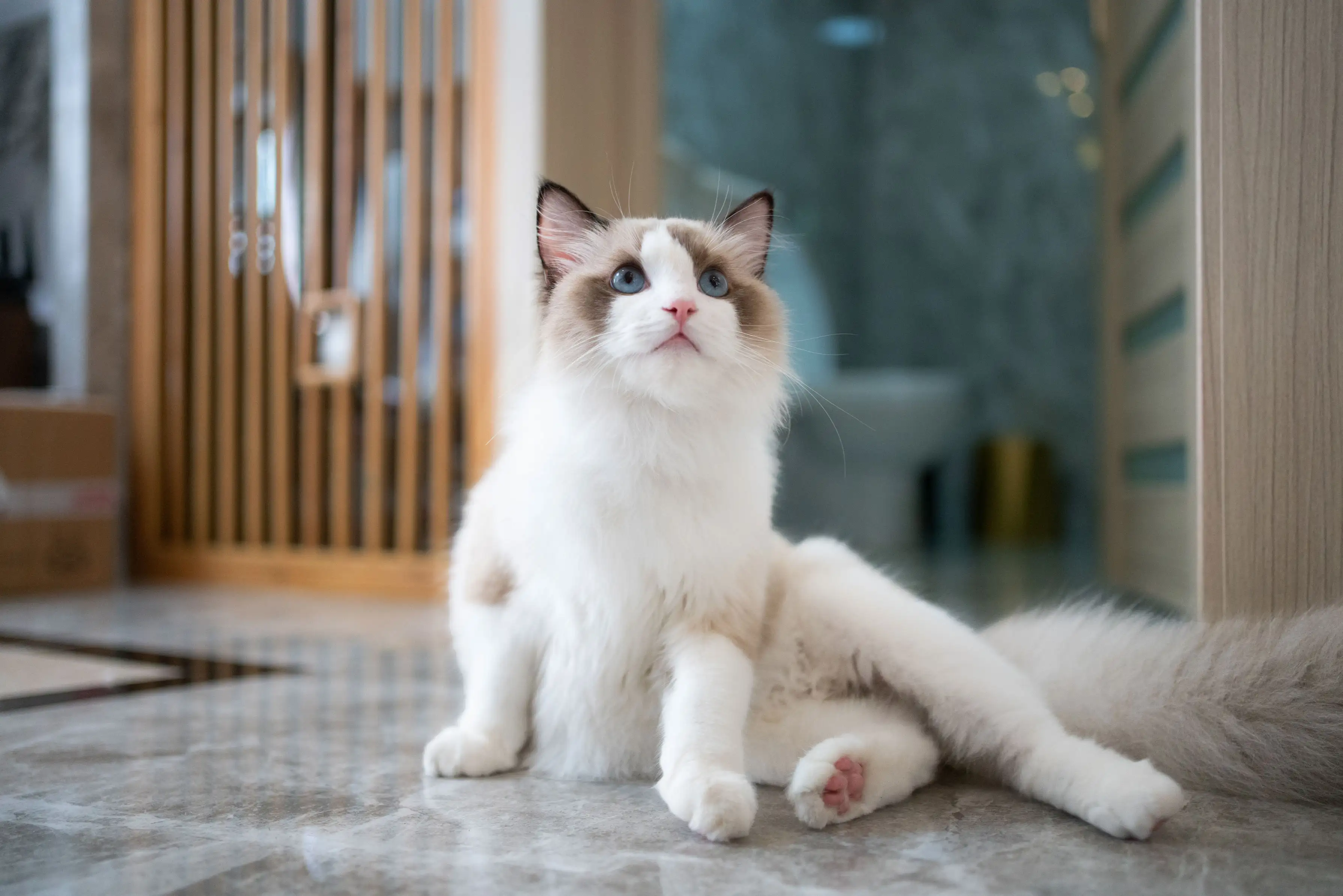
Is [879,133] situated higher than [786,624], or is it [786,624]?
[879,133]

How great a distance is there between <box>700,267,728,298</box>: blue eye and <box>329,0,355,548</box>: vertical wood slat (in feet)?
8.09

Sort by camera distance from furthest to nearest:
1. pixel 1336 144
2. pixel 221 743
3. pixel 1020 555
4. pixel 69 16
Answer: pixel 1020 555
pixel 69 16
pixel 221 743
pixel 1336 144

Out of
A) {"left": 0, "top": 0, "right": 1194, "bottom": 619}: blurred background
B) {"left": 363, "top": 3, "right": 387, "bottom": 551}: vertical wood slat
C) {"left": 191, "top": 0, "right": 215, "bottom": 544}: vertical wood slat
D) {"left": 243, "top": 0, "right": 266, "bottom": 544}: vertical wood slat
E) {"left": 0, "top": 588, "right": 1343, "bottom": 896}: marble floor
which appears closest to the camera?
{"left": 0, "top": 588, "right": 1343, "bottom": 896}: marble floor

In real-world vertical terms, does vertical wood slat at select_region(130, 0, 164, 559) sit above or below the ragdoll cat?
above

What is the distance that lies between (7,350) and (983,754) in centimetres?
390

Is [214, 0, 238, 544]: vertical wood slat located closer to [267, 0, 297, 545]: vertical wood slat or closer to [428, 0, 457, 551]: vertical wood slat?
[267, 0, 297, 545]: vertical wood slat

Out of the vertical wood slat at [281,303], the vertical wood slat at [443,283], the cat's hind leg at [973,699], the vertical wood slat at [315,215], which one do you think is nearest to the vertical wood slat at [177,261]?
the vertical wood slat at [281,303]

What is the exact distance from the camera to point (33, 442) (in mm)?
3311

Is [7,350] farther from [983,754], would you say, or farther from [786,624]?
[983,754]

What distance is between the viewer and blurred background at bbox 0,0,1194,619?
296 centimetres

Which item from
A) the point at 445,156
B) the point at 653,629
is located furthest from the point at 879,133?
the point at 653,629

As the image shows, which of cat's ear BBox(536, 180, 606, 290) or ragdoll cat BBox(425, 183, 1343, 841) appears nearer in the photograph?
ragdoll cat BBox(425, 183, 1343, 841)

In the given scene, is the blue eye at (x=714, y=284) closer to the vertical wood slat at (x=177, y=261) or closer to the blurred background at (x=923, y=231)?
the vertical wood slat at (x=177, y=261)

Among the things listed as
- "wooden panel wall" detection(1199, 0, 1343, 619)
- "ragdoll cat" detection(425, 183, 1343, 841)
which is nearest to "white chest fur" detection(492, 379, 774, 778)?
"ragdoll cat" detection(425, 183, 1343, 841)
